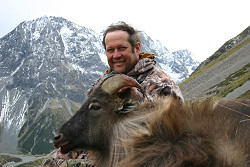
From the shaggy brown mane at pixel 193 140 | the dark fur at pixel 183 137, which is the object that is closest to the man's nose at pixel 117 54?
the dark fur at pixel 183 137

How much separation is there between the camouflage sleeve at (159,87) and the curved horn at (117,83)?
16.0 inches

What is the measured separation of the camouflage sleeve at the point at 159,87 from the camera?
425cm

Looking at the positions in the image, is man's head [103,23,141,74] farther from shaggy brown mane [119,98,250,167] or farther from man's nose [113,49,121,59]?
shaggy brown mane [119,98,250,167]

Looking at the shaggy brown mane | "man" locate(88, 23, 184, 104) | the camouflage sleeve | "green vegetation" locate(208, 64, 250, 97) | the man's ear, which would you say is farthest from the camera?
"green vegetation" locate(208, 64, 250, 97)

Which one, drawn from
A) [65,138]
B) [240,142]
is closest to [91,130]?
[65,138]

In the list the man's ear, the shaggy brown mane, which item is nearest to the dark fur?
the shaggy brown mane

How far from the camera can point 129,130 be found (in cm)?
342

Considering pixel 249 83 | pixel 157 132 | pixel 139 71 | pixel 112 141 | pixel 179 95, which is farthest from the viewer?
pixel 249 83

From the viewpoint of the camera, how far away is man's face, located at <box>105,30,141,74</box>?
207 inches

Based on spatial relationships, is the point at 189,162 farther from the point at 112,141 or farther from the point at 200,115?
the point at 112,141

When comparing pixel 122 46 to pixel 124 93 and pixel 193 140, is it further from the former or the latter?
pixel 193 140

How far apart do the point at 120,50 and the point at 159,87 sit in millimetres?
1534

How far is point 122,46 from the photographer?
529 cm

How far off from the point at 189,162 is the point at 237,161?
1.40ft
